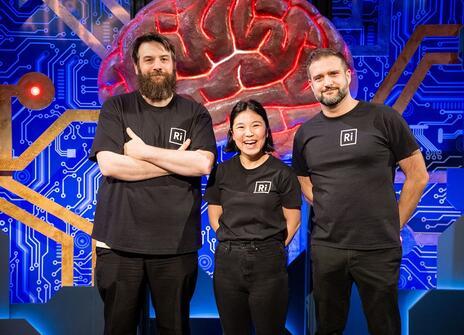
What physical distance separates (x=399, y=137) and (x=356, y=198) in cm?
34

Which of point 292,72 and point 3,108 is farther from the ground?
point 292,72

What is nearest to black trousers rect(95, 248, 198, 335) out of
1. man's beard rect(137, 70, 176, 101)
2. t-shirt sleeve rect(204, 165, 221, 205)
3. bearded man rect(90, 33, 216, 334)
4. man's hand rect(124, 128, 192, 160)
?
bearded man rect(90, 33, 216, 334)

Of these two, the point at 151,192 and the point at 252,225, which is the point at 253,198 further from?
the point at 151,192

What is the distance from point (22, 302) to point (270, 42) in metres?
2.31

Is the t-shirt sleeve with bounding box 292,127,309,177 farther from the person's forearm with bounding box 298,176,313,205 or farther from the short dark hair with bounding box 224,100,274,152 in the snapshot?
the short dark hair with bounding box 224,100,274,152

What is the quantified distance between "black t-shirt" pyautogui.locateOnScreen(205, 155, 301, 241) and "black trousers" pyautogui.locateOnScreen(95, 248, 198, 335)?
268 millimetres

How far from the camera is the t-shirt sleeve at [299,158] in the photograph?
2405 millimetres

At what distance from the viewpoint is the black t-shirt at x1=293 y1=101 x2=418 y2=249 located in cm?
217

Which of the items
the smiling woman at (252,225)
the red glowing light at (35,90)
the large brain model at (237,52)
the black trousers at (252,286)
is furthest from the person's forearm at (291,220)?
the red glowing light at (35,90)

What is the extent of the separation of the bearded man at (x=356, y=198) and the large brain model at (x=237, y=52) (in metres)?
0.69

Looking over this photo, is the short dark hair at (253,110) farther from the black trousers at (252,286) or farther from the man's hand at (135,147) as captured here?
the black trousers at (252,286)

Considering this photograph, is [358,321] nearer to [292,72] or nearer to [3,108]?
[292,72]

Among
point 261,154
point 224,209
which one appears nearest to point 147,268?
point 224,209

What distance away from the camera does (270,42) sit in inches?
118
